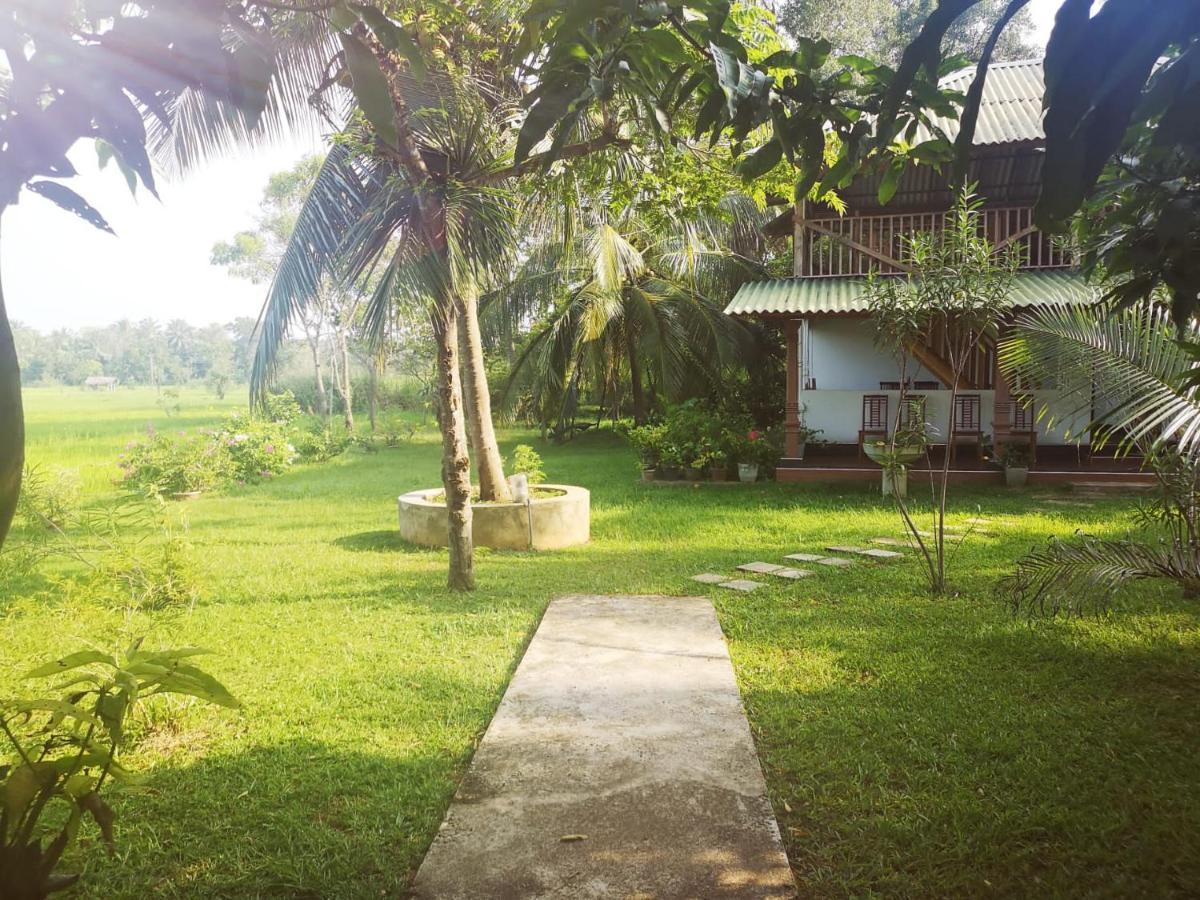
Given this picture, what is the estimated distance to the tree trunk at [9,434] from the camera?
74 cm

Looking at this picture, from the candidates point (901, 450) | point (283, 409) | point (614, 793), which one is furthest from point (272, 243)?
point (614, 793)

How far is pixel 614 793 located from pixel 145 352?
158 ft

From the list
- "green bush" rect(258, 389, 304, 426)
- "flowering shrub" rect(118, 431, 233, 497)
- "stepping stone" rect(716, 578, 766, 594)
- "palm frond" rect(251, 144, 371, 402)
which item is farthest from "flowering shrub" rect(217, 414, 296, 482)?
"stepping stone" rect(716, 578, 766, 594)

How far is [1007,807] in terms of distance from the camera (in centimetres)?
307

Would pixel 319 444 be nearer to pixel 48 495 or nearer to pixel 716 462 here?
pixel 716 462

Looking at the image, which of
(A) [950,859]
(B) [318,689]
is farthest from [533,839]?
(B) [318,689]

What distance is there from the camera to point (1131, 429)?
517 cm

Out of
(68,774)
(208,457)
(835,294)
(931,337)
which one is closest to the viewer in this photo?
(68,774)

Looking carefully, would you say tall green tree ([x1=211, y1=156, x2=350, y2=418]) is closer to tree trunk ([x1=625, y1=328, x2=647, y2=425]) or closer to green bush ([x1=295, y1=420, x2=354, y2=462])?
green bush ([x1=295, y1=420, x2=354, y2=462])

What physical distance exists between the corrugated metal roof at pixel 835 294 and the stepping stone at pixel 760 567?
14.9 feet

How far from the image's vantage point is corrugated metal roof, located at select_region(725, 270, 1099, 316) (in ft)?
34.8

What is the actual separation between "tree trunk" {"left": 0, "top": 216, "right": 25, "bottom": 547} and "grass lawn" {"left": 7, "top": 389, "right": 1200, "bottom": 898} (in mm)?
Answer: 846

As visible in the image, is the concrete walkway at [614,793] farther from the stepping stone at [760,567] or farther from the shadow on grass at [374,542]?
the shadow on grass at [374,542]

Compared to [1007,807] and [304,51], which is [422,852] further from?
[304,51]
